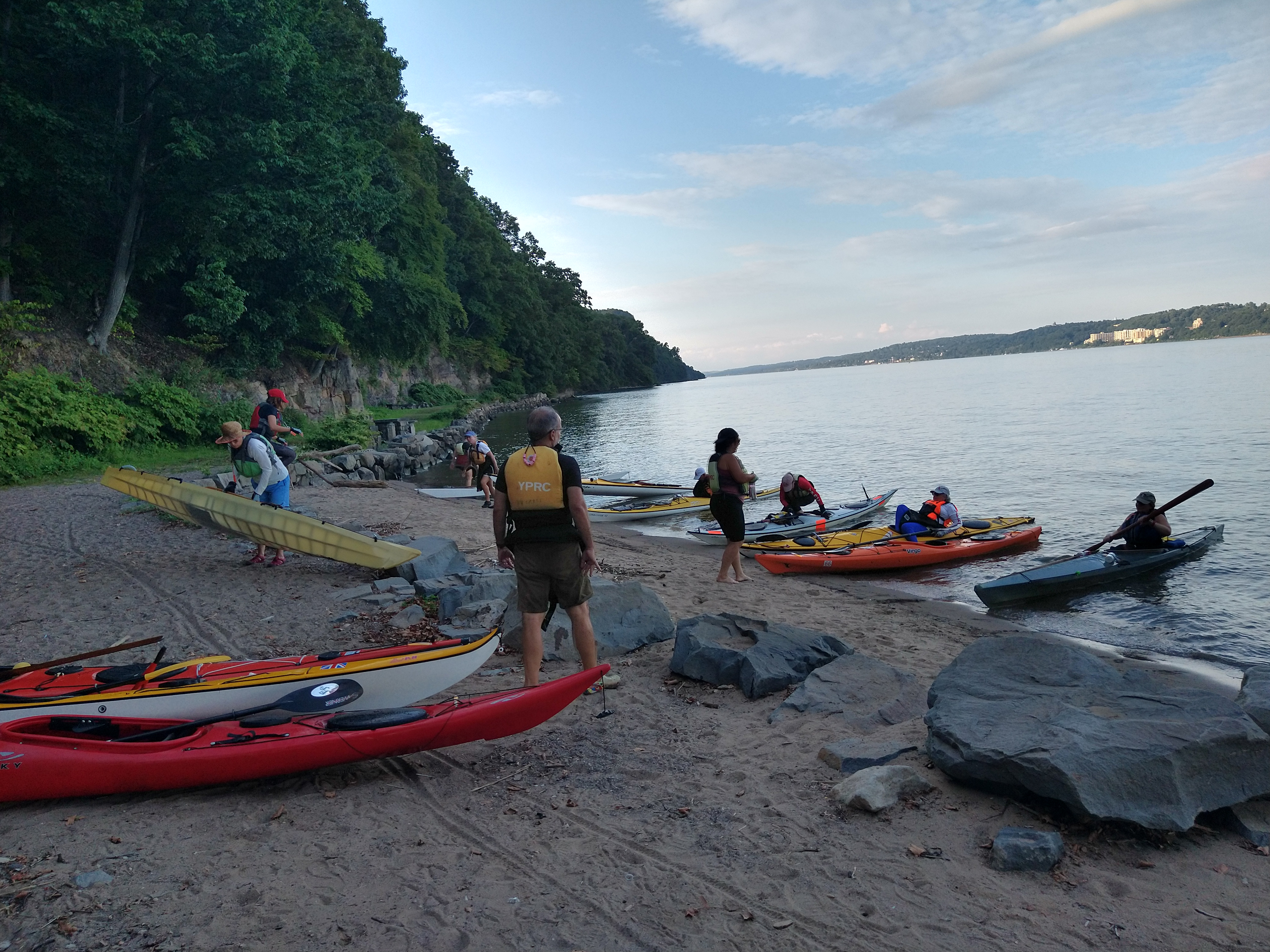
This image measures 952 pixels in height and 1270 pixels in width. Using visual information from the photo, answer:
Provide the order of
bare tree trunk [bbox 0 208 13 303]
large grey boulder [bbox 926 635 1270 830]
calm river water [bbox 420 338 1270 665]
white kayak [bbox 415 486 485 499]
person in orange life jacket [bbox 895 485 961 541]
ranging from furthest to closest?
1. bare tree trunk [bbox 0 208 13 303]
2. white kayak [bbox 415 486 485 499]
3. person in orange life jacket [bbox 895 485 961 541]
4. calm river water [bbox 420 338 1270 665]
5. large grey boulder [bbox 926 635 1270 830]

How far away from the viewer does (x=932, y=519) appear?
1279 centimetres

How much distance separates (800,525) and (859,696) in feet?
28.1

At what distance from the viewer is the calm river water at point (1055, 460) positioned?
9.91 m

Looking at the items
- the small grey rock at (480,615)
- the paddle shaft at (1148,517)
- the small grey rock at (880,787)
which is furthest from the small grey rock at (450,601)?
the paddle shaft at (1148,517)

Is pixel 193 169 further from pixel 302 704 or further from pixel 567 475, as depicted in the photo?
pixel 302 704

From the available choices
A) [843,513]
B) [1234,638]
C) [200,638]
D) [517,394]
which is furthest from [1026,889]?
[517,394]

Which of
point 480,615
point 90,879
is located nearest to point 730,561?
point 480,615

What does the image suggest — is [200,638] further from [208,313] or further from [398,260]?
[398,260]

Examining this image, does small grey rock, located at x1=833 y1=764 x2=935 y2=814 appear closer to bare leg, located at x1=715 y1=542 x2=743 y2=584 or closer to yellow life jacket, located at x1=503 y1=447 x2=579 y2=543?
yellow life jacket, located at x1=503 y1=447 x2=579 y2=543

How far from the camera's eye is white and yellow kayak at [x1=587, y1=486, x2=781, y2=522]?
17.7 m

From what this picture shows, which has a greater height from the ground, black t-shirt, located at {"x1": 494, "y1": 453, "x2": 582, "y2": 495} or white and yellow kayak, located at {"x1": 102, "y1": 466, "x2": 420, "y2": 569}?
black t-shirt, located at {"x1": 494, "y1": 453, "x2": 582, "y2": 495}

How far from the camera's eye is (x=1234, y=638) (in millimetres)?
8703

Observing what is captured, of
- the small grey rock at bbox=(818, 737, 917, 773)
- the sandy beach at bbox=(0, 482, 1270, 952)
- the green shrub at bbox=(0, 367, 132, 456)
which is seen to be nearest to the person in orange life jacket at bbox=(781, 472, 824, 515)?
the sandy beach at bbox=(0, 482, 1270, 952)

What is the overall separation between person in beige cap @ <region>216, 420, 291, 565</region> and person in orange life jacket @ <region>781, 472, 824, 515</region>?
8920mm
